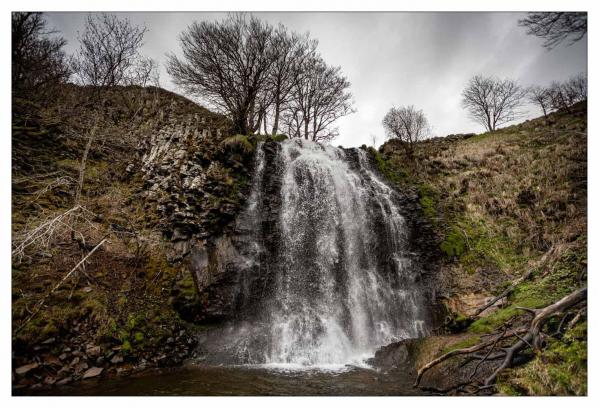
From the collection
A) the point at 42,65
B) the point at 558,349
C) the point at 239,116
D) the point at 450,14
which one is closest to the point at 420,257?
the point at 558,349

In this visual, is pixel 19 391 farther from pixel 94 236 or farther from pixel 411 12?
pixel 411 12

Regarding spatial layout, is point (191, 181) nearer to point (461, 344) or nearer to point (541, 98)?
point (461, 344)

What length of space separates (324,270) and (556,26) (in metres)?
7.68

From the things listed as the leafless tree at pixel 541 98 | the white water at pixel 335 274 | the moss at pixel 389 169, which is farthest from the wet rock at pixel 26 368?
the leafless tree at pixel 541 98

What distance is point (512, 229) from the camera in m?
9.69

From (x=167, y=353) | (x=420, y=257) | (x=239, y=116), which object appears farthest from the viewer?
(x=239, y=116)

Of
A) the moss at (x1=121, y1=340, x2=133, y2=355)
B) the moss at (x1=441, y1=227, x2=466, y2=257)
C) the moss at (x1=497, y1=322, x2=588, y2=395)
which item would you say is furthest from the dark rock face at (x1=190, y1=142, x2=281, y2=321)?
the moss at (x1=497, y1=322, x2=588, y2=395)

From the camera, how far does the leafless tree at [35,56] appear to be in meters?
5.21

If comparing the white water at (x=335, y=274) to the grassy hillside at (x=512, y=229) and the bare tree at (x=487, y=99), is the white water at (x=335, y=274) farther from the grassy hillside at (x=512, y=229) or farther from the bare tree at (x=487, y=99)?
the bare tree at (x=487, y=99)

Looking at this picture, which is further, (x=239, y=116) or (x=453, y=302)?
(x=239, y=116)

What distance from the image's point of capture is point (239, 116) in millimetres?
12711

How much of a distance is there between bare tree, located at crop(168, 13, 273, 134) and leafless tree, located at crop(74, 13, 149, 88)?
4.12 metres

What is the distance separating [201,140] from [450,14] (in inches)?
323

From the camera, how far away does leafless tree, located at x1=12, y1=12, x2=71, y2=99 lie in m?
5.21
